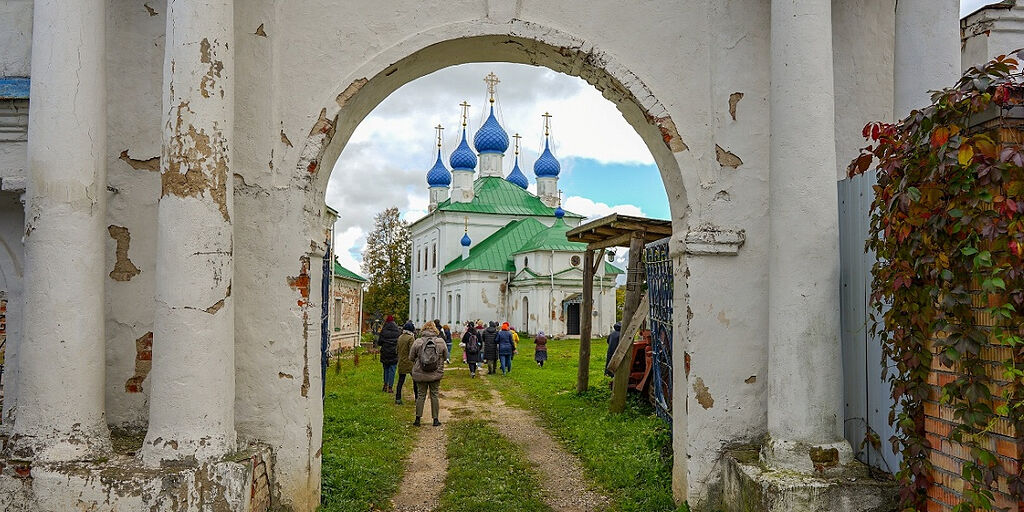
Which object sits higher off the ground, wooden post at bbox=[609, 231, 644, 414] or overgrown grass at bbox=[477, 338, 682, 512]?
wooden post at bbox=[609, 231, 644, 414]

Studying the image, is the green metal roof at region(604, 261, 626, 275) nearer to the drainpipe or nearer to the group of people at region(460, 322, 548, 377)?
the drainpipe

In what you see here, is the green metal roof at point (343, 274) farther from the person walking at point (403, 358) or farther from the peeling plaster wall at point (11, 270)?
the peeling plaster wall at point (11, 270)

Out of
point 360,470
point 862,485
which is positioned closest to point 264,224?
point 360,470

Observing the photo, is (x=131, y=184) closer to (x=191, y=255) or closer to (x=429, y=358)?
(x=191, y=255)

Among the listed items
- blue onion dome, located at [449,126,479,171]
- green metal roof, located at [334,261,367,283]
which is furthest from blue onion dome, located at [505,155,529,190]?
green metal roof, located at [334,261,367,283]

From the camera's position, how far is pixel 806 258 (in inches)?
175

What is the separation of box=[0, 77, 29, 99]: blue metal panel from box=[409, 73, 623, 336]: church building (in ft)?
96.3

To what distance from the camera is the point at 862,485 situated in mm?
4172

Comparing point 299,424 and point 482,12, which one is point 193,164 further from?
point 482,12

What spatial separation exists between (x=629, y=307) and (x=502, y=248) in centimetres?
2976

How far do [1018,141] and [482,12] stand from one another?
322cm

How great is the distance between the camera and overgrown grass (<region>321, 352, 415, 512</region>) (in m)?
5.65

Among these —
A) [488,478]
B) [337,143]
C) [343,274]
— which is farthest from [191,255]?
[343,274]

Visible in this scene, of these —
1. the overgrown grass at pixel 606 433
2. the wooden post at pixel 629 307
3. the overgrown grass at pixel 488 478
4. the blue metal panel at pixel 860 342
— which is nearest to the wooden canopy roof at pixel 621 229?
the wooden post at pixel 629 307
